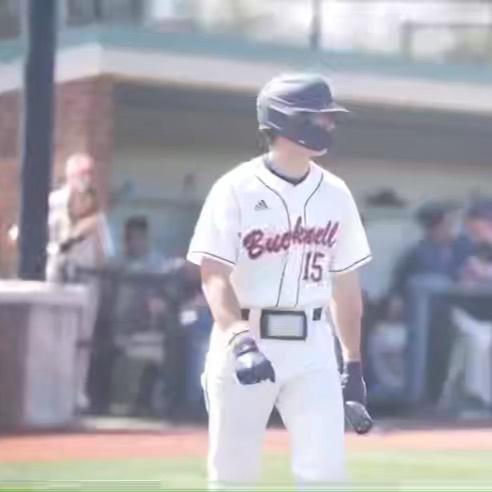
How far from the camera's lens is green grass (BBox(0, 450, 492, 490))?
Answer: 8.86 meters

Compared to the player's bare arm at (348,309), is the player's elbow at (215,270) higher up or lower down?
higher up

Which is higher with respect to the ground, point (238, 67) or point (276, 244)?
point (238, 67)

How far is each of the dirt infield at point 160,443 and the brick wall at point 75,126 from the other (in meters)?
3.34

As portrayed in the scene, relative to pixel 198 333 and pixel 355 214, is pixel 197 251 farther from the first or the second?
pixel 198 333

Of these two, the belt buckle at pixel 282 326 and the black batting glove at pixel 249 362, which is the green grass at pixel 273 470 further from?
the black batting glove at pixel 249 362

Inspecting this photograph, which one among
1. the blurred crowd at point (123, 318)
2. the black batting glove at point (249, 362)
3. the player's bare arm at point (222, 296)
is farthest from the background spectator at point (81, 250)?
the black batting glove at point (249, 362)

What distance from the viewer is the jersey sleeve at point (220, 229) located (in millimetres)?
5688

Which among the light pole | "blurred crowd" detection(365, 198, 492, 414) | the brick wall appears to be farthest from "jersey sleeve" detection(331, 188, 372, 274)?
the brick wall

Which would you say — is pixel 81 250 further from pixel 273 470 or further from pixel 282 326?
pixel 282 326

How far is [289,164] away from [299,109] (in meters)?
0.19

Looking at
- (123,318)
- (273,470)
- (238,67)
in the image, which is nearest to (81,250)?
(123,318)

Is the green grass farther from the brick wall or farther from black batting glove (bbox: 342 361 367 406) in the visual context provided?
the brick wall

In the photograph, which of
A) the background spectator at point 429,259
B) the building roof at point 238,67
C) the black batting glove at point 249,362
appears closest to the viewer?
the black batting glove at point 249,362

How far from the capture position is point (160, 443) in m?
11.3
